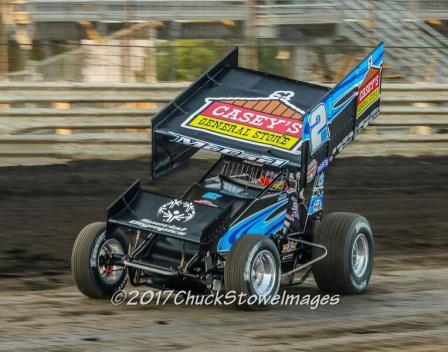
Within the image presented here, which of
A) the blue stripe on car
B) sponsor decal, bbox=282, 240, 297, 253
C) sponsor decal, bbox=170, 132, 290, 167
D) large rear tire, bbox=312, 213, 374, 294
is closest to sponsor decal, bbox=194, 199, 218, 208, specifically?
the blue stripe on car

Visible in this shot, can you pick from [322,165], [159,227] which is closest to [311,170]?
[322,165]

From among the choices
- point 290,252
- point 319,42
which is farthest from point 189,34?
point 290,252

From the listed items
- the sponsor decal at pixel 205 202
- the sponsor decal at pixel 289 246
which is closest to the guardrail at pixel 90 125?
the sponsor decal at pixel 289 246

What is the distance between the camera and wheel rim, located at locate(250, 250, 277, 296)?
7.31 m

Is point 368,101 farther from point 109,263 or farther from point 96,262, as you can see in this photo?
point 96,262

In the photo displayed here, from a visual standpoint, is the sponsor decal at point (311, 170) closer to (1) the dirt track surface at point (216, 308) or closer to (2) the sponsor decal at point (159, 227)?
(1) the dirt track surface at point (216, 308)

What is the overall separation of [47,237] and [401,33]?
699 cm

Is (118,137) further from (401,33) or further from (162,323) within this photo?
(162,323)

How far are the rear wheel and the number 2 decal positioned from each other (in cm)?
90

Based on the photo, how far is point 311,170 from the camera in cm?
782

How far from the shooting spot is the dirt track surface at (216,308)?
6441mm

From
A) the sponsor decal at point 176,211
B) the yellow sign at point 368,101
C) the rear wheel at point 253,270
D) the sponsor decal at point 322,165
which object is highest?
the yellow sign at point 368,101

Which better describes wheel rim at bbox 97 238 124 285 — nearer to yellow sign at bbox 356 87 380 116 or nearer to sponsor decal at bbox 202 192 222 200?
sponsor decal at bbox 202 192 222 200

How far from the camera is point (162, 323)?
6.88 meters
